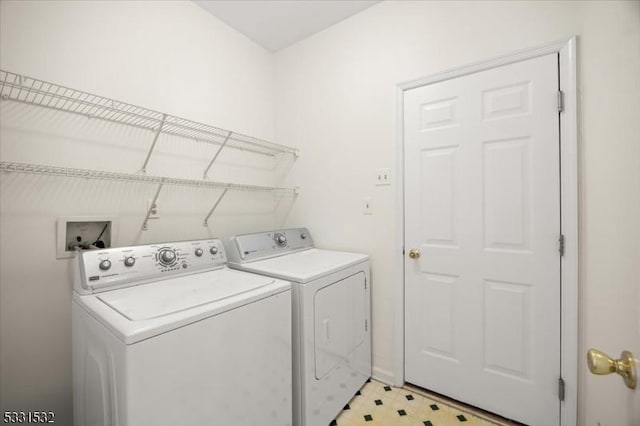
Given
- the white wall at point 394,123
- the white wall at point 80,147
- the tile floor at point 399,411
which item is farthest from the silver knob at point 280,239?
the tile floor at point 399,411

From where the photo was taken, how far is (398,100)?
1.93m

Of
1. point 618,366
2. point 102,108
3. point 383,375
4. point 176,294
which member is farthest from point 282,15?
point 383,375

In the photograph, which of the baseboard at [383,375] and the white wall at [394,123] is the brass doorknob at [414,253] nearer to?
the white wall at [394,123]

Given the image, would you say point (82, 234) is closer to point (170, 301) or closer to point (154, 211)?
point (154, 211)

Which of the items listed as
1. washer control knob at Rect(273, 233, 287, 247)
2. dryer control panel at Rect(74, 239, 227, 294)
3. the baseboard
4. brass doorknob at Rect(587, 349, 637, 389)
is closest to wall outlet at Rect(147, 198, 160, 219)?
dryer control panel at Rect(74, 239, 227, 294)

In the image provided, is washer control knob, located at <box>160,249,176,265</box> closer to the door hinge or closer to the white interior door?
the white interior door

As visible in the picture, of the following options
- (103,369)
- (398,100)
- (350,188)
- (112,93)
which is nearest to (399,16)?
(398,100)

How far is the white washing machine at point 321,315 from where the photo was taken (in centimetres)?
143

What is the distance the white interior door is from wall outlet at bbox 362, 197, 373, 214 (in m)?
0.27

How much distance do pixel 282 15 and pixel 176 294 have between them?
7.07ft

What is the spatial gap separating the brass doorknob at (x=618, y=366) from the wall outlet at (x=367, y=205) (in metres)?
1.55

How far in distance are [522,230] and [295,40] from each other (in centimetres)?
234

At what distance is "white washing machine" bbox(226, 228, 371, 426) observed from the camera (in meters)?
1.43

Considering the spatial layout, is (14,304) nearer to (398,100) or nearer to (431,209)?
(431,209)
